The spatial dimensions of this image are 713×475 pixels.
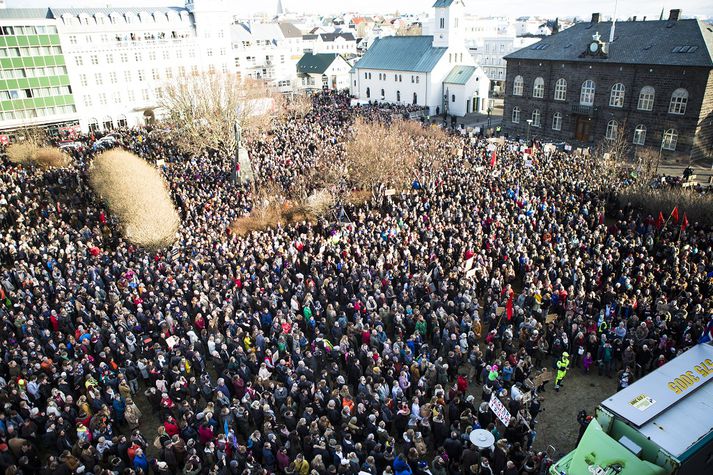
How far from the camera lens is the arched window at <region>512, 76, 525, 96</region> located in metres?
43.8

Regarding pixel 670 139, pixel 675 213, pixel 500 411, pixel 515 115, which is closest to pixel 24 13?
pixel 515 115

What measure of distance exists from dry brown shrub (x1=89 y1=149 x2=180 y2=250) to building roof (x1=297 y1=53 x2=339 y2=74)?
173 ft

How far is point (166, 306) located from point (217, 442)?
21.6 ft

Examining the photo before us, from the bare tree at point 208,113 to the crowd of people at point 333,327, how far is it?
1137 cm

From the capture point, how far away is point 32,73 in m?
45.3

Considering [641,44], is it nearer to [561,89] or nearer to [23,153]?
[561,89]

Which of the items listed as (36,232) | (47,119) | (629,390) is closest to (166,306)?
(36,232)

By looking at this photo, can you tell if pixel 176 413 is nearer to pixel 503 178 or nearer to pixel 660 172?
pixel 503 178

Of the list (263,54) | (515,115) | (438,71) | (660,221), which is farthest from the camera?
(263,54)

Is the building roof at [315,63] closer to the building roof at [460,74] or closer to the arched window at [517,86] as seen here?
the building roof at [460,74]

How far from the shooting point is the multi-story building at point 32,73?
43.4 meters

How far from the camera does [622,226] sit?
810 inches

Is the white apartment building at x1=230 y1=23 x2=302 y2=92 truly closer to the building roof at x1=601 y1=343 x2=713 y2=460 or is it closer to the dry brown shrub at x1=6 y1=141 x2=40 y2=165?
the dry brown shrub at x1=6 y1=141 x2=40 y2=165

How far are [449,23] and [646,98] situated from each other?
2522 cm
